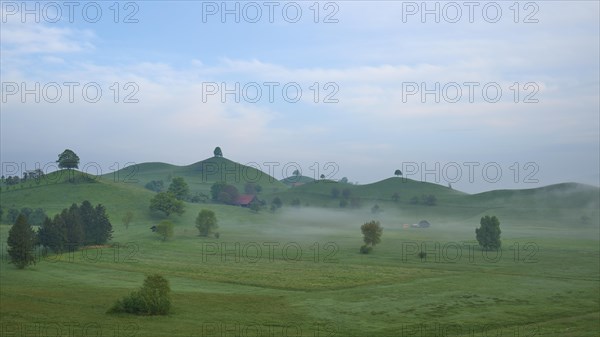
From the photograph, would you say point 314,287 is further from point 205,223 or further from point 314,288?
point 205,223

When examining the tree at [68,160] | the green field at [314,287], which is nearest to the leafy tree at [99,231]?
the green field at [314,287]

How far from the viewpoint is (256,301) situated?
182 ft

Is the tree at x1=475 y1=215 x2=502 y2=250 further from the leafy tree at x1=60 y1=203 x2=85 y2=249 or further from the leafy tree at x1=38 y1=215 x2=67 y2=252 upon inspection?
the leafy tree at x1=38 y1=215 x2=67 y2=252

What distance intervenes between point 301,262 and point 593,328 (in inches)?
2021

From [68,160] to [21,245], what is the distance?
12591 centimetres

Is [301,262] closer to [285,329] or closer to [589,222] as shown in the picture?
[285,329]

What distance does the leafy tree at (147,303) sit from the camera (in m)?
48.7

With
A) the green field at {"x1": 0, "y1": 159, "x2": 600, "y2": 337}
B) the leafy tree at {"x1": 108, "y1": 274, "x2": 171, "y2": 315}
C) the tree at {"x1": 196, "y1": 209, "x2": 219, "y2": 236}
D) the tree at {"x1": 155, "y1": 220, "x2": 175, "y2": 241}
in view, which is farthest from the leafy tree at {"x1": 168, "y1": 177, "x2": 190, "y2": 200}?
the leafy tree at {"x1": 108, "y1": 274, "x2": 171, "y2": 315}

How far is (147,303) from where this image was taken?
48719mm

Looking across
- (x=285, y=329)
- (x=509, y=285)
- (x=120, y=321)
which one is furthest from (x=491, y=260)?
(x=120, y=321)

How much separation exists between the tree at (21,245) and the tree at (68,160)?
122326 mm

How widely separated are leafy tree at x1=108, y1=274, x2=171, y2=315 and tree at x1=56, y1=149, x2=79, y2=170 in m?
157

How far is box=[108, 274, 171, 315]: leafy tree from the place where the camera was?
160 ft

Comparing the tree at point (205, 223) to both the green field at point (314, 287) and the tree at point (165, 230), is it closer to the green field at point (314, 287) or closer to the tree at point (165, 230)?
the green field at point (314, 287)
